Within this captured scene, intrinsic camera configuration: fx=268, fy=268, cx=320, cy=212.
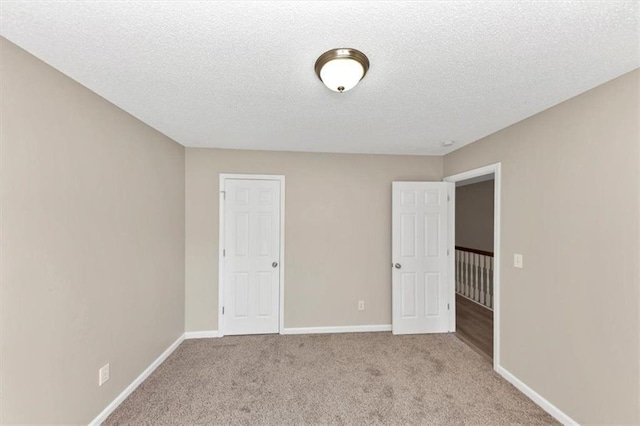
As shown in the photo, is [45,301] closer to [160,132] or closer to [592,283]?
[160,132]

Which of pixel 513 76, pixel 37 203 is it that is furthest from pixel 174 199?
pixel 513 76

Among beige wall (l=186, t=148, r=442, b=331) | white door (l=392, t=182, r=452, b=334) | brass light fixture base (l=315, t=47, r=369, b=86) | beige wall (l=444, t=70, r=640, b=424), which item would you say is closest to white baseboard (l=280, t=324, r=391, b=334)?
beige wall (l=186, t=148, r=442, b=331)

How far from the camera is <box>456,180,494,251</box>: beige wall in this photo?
593cm

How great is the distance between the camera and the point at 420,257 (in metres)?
3.56

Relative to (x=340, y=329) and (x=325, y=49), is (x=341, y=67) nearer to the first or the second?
(x=325, y=49)

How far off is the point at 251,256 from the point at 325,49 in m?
2.68

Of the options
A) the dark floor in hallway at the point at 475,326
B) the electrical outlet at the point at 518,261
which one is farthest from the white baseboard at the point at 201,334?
the electrical outlet at the point at 518,261

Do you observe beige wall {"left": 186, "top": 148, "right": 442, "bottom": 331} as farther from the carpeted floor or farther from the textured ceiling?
the textured ceiling

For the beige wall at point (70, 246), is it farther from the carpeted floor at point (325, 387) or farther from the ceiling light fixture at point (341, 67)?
the ceiling light fixture at point (341, 67)

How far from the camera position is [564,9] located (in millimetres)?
1131

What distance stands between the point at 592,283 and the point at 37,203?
3.51 meters

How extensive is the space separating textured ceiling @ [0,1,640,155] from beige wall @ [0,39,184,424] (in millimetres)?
246

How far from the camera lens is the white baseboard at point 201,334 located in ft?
11.0

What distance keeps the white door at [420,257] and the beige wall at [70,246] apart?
283cm
